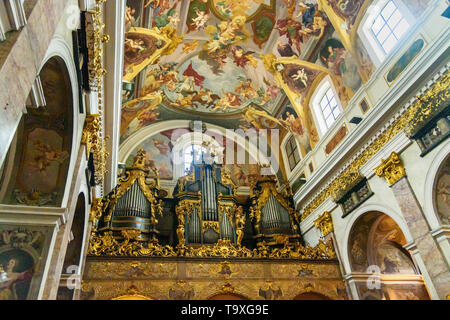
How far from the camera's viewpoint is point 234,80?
1357cm

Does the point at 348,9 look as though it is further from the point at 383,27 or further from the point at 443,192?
the point at 443,192

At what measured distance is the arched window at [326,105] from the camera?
10.6 metres

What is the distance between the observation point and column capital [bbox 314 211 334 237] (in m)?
10.3

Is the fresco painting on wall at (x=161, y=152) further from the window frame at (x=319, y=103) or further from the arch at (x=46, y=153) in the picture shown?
the arch at (x=46, y=153)

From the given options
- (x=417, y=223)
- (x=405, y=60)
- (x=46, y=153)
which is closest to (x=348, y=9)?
(x=405, y=60)

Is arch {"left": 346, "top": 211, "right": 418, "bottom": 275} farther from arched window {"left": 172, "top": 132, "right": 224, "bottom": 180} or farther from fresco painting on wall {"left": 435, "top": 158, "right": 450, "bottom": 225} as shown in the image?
arched window {"left": 172, "top": 132, "right": 224, "bottom": 180}

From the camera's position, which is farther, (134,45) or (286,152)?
(286,152)

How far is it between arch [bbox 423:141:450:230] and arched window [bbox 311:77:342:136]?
392 cm

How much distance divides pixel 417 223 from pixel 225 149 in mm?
9310

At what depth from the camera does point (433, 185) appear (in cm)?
670

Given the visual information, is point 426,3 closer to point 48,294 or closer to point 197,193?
point 197,193

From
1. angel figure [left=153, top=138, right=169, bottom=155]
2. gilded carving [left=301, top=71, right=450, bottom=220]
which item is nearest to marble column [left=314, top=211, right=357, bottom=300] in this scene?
gilded carving [left=301, top=71, right=450, bottom=220]

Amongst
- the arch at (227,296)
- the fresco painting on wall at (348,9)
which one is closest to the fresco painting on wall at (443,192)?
the fresco painting on wall at (348,9)
